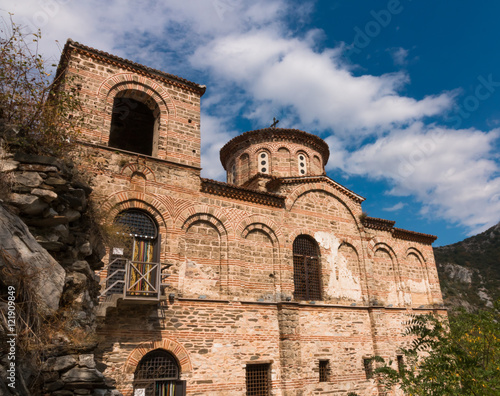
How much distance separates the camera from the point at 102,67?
11.6 meters

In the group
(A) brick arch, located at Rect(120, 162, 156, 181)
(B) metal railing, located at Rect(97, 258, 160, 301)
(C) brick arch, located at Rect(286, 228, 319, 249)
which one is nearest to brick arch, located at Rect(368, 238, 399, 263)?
(C) brick arch, located at Rect(286, 228, 319, 249)

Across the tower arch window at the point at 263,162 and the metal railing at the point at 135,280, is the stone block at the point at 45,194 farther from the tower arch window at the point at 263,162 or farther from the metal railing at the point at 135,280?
the tower arch window at the point at 263,162

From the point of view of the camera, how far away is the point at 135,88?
39.5ft

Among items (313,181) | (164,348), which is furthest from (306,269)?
(164,348)

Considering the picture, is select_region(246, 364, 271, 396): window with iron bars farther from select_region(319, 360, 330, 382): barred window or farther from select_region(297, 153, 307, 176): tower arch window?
select_region(297, 153, 307, 176): tower arch window

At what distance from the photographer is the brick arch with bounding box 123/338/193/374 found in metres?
9.12

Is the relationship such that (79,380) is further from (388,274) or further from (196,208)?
(388,274)

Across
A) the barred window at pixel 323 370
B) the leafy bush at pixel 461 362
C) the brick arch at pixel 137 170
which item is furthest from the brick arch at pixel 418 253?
the brick arch at pixel 137 170

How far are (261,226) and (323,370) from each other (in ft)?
17.7

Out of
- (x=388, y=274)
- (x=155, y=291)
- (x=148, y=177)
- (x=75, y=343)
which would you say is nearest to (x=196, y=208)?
(x=148, y=177)

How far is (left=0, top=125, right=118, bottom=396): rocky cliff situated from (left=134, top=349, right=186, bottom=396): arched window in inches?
164

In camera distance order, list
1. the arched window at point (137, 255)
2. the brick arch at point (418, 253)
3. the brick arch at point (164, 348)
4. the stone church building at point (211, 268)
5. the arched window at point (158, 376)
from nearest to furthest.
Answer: the brick arch at point (164, 348) < the arched window at point (158, 376) < the arched window at point (137, 255) < the stone church building at point (211, 268) < the brick arch at point (418, 253)

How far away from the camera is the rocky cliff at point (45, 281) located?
13.1 feet

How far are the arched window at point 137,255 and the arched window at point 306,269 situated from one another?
17.8 ft
